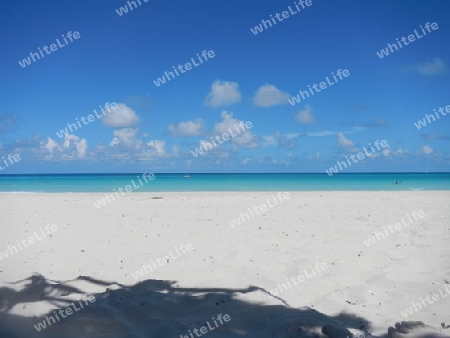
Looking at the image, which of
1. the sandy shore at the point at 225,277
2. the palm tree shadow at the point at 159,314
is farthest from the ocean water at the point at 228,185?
the palm tree shadow at the point at 159,314

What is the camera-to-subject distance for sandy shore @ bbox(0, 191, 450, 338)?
11.2 feet

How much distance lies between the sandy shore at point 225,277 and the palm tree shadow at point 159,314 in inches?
0.5

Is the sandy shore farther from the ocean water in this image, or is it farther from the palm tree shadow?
the ocean water

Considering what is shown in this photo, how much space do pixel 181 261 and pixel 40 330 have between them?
269 cm

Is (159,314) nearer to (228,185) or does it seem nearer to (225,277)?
(225,277)

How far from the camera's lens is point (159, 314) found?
143 inches

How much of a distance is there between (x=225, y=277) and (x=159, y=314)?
1446mm

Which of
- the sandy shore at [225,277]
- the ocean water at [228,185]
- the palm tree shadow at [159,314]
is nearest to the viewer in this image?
the palm tree shadow at [159,314]

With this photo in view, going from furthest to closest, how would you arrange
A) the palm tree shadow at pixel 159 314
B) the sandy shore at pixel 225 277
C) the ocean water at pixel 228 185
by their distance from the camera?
1. the ocean water at pixel 228 185
2. the sandy shore at pixel 225 277
3. the palm tree shadow at pixel 159 314

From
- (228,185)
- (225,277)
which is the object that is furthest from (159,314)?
(228,185)

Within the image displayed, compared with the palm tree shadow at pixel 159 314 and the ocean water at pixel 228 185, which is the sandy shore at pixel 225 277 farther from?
the ocean water at pixel 228 185

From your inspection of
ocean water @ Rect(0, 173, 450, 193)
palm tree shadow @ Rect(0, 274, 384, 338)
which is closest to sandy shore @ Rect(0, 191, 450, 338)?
A: palm tree shadow @ Rect(0, 274, 384, 338)

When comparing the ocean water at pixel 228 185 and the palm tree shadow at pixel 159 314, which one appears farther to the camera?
the ocean water at pixel 228 185

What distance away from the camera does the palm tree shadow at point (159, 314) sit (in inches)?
125
